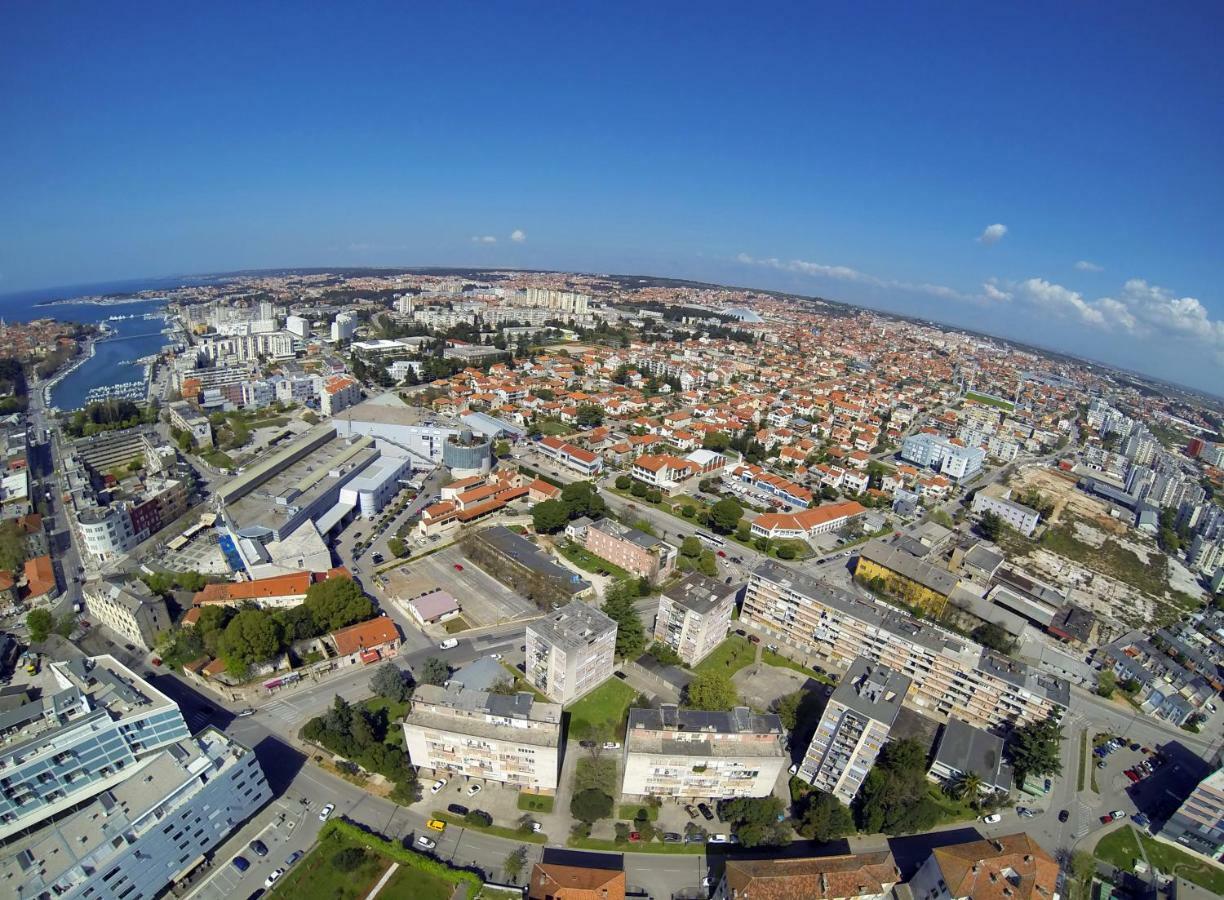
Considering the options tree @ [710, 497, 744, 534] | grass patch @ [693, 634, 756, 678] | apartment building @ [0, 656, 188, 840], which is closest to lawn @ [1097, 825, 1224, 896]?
grass patch @ [693, 634, 756, 678]

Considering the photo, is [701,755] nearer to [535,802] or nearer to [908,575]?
[535,802]

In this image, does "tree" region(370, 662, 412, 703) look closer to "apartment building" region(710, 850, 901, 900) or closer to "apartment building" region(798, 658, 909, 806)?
"apartment building" region(710, 850, 901, 900)

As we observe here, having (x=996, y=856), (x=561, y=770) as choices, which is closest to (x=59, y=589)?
(x=561, y=770)

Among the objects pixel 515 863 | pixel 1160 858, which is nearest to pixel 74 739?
Result: pixel 515 863

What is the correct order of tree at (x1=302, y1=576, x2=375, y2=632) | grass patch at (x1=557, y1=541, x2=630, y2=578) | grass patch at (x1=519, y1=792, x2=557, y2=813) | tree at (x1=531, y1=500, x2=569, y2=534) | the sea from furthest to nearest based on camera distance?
the sea → tree at (x1=531, y1=500, x2=569, y2=534) → grass patch at (x1=557, y1=541, x2=630, y2=578) → tree at (x1=302, y1=576, x2=375, y2=632) → grass patch at (x1=519, y1=792, x2=557, y2=813)

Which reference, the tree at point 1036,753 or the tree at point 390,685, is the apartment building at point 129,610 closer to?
the tree at point 390,685

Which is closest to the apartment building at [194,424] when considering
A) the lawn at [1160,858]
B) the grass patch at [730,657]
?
the grass patch at [730,657]

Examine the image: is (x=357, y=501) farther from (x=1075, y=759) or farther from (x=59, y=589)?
(x=1075, y=759)
